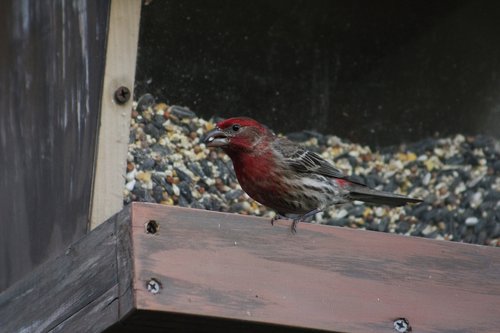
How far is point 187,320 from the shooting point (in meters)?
3.96

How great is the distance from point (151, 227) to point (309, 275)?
57 cm

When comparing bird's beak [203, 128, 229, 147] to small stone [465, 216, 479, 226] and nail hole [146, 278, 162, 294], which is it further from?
nail hole [146, 278, 162, 294]

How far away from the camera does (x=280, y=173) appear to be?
5.95 meters

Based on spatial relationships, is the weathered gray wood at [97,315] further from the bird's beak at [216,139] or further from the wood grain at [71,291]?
the bird's beak at [216,139]

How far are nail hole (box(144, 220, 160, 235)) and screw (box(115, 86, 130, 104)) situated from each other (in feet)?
4.71

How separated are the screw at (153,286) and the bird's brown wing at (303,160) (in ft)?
7.26

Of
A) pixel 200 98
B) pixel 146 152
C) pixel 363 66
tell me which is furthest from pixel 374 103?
pixel 146 152

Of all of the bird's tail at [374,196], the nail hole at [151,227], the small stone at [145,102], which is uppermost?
the small stone at [145,102]

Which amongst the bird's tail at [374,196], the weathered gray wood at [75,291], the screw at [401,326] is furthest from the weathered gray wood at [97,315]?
the bird's tail at [374,196]

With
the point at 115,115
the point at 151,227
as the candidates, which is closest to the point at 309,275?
the point at 151,227

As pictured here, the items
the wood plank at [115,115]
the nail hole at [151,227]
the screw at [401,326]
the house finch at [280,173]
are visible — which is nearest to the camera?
the nail hole at [151,227]

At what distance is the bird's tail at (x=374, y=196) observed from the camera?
6.17m

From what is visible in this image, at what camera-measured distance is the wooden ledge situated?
3.91m

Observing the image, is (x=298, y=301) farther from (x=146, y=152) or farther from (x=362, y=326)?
(x=146, y=152)
